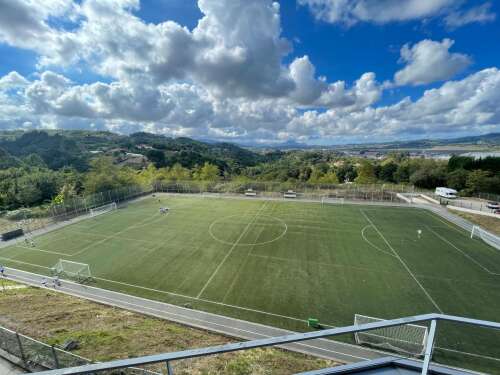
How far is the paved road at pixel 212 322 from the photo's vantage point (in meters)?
12.4

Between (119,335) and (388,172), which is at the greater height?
(388,172)

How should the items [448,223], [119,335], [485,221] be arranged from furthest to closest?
[448,223]
[485,221]
[119,335]

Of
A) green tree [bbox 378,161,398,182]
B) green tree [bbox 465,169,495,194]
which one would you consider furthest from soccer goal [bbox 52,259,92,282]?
green tree [bbox 378,161,398,182]

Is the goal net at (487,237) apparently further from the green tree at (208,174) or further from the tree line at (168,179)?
the green tree at (208,174)

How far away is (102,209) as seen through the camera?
133 feet

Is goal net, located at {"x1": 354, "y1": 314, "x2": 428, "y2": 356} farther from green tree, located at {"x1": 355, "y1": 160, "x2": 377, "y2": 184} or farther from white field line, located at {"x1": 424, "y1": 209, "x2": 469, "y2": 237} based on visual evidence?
green tree, located at {"x1": 355, "y1": 160, "x2": 377, "y2": 184}

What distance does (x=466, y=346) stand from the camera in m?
12.6

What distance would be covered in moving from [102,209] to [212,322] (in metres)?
34.6

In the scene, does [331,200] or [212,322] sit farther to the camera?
[331,200]

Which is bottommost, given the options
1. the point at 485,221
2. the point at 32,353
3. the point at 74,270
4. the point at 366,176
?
the point at 74,270

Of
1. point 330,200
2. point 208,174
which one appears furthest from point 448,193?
point 208,174

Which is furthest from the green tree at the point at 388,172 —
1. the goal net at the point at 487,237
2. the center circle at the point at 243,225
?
the center circle at the point at 243,225

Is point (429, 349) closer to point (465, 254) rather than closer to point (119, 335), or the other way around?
point (119, 335)

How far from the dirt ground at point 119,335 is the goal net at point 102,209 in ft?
74.6
